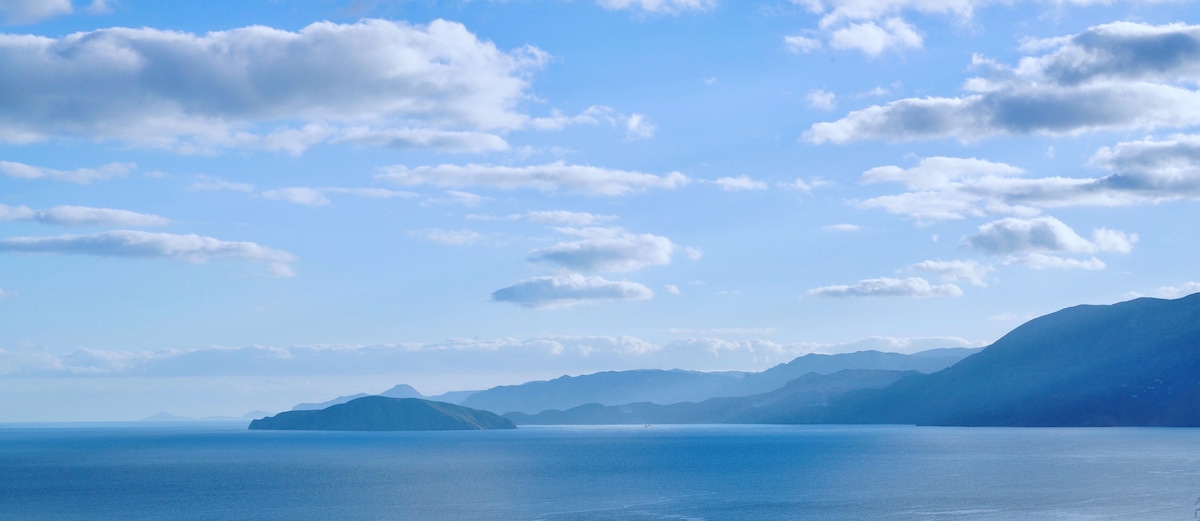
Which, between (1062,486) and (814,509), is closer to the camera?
(814,509)

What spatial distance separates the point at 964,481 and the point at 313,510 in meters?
101

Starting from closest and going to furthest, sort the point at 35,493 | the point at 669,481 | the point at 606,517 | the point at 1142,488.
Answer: the point at 606,517, the point at 1142,488, the point at 35,493, the point at 669,481

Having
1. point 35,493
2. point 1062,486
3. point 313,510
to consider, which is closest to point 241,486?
point 35,493

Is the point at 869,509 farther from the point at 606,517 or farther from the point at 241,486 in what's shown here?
the point at 241,486

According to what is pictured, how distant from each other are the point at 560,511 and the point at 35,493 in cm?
8879

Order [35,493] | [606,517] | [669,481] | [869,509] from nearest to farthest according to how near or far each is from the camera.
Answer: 1. [606,517]
2. [869,509]
3. [35,493]
4. [669,481]

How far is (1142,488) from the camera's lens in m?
153

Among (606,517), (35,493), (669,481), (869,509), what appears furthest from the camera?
(669,481)

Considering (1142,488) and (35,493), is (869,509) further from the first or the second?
(35,493)

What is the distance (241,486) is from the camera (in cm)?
17475

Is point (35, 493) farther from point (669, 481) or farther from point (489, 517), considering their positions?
point (669, 481)

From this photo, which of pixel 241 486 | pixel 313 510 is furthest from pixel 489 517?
pixel 241 486

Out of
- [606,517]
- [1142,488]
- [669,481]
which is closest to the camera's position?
[606,517]

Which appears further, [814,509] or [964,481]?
[964,481]
